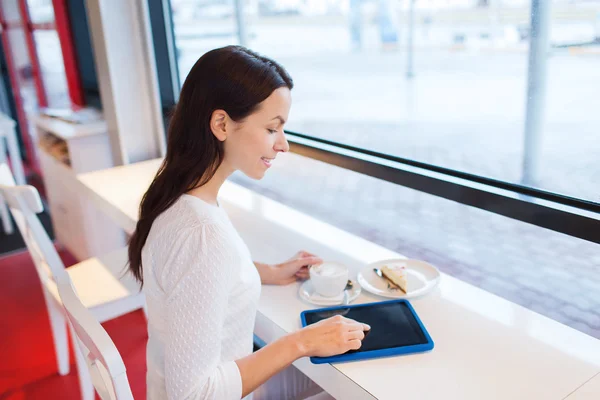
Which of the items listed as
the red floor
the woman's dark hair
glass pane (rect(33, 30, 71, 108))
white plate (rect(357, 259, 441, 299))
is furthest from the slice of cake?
glass pane (rect(33, 30, 71, 108))

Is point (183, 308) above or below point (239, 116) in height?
below

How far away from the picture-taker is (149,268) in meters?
1.02

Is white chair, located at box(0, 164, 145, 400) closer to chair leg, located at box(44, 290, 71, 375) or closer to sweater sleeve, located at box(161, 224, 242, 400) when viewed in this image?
chair leg, located at box(44, 290, 71, 375)

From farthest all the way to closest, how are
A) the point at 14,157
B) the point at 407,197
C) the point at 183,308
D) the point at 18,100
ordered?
the point at 18,100
the point at 14,157
the point at 407,197
the point at 183,308

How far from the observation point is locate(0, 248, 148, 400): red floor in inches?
79.2

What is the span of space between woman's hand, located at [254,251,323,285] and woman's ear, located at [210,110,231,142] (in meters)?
0.43

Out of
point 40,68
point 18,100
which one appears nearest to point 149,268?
point 40,68

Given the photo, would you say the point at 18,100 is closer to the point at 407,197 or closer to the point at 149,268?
the point at 407,197

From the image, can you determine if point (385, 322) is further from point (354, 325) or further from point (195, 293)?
point (195, 293)

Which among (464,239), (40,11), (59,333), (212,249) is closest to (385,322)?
(212,249)

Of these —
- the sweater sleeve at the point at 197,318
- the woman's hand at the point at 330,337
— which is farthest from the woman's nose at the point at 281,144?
the woman's hand at the point at 330,337

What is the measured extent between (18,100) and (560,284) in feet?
16.2

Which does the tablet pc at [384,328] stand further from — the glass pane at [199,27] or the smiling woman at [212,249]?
the glass pane at [199,27]

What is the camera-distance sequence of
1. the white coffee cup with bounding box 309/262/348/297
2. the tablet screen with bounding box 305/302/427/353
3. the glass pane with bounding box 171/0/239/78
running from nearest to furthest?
the tablet screen with bounding box 305/302/427/353 < the white coffee cup with bounding box 309/262/348/297 < the glass pane with bounding box 171/0/239/78
